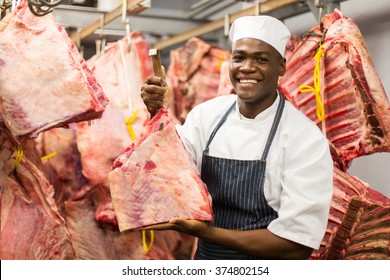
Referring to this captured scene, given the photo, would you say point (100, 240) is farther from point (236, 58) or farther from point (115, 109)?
point (236, 58)

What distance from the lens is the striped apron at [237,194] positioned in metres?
2.19

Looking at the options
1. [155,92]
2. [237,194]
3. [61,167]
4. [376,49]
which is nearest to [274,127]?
[237,194]

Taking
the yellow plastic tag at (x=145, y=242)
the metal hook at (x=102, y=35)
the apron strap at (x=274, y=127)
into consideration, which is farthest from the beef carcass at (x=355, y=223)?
the metal hook at (x=102, y=35)

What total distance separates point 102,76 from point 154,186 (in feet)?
3.31

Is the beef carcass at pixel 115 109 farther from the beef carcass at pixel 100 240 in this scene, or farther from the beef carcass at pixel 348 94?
the beef carcass at pixel 348 94

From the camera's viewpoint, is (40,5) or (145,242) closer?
(40,5)

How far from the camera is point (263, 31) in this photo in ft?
7.13

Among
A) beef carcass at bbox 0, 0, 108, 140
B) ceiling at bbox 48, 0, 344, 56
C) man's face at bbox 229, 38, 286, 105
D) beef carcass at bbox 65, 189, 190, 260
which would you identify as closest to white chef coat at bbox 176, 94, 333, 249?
man's face at bbox 229, 38, 286, 105

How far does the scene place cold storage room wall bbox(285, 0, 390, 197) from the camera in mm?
2648

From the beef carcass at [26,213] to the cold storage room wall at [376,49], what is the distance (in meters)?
1.23

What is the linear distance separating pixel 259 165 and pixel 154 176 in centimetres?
34

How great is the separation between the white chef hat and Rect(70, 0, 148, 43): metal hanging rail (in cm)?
66

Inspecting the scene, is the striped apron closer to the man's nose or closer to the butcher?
the butcher
